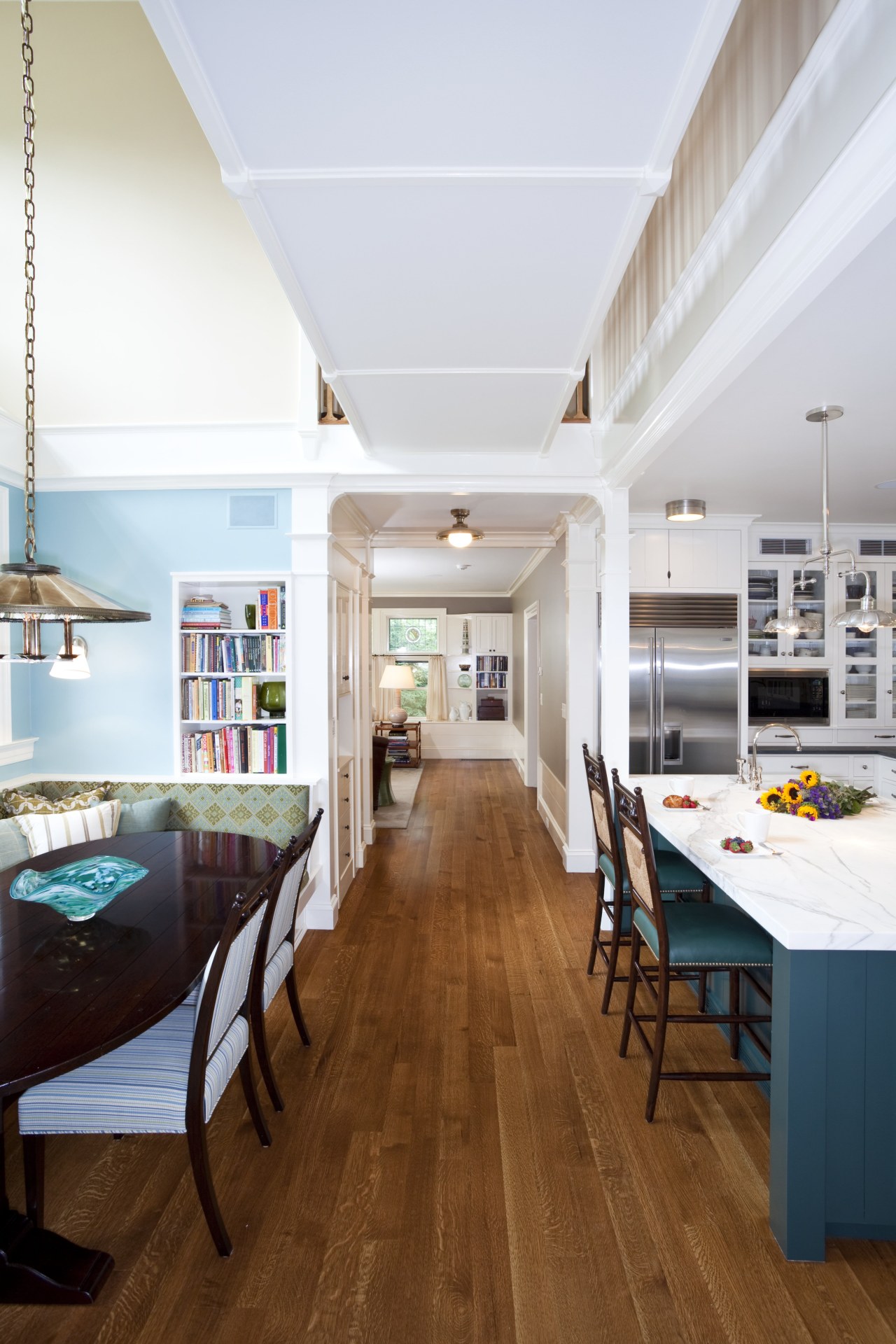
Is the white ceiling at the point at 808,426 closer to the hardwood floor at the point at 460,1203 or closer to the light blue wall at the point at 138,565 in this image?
the light blue wall at the point at 138,565

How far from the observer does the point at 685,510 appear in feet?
14.2

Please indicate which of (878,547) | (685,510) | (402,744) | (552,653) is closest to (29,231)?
(685,510)

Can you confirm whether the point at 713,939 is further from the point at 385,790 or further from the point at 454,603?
the point at 454,603

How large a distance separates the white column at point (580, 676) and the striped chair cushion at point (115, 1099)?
11.1 feet

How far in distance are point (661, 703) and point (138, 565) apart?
3.38 metres

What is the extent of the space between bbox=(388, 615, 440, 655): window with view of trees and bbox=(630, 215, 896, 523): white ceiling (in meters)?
6.09

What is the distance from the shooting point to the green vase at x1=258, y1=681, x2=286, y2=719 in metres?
3.86

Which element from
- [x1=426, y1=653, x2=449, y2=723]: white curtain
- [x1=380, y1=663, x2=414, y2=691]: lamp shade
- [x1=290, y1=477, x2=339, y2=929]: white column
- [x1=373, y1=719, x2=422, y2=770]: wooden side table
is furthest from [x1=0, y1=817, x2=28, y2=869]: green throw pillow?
[x1=426, y1=653, x2=449, y2=723]: white curtain

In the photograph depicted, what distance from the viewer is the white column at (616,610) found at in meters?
3.75

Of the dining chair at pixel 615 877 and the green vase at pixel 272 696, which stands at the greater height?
the green vase at pixel 272 696

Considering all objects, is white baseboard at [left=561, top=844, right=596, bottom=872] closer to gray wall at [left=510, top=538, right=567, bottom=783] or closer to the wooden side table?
gray wall at [left=510, top=538, right=567, bottom=783]

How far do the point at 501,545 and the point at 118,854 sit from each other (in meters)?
3.63

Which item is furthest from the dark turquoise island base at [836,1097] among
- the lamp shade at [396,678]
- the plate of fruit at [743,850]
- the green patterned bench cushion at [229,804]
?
the lamp shade at [396,678]

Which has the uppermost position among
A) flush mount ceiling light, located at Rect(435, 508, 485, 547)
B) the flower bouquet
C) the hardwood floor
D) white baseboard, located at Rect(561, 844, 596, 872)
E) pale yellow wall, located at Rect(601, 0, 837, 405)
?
pale yellow wall, located at Rect(601, 0, 837, 405)
